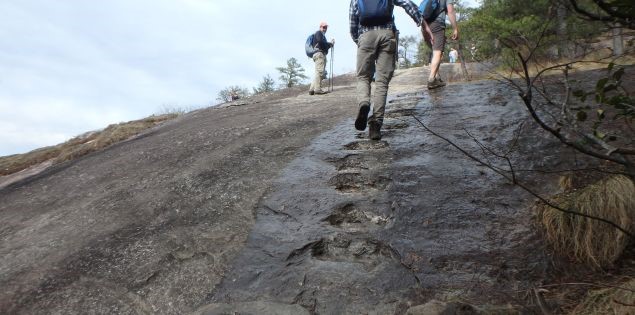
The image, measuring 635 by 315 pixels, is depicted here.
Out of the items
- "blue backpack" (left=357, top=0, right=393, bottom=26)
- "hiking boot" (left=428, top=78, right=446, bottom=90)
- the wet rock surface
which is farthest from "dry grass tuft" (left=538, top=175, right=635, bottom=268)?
"hiking boot" (left=428, top=78, right=446, bottom=90)

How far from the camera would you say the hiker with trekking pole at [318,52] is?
11562 mm

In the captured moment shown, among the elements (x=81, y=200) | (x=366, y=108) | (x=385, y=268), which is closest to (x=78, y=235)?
(x=81, y=200)

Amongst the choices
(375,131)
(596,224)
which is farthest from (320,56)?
(596,224)

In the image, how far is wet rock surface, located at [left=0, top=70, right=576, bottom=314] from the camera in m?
3.26

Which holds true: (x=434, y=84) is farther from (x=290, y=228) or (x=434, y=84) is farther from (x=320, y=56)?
(x=290, y=228)

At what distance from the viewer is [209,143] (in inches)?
279

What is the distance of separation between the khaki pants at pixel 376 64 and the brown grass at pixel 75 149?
6.15m

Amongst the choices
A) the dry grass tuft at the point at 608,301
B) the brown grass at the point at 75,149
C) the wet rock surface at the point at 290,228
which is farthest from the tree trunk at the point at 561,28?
the brown grass at the point at 75,149

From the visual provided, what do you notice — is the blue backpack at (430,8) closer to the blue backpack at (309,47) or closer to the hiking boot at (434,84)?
the hiking boot at (434,84)

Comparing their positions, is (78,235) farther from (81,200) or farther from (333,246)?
(333,246)

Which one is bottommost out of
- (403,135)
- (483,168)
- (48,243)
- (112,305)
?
(112,305)

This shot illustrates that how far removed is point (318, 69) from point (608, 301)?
9.68 metres

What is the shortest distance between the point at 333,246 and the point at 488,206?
57.2 inches

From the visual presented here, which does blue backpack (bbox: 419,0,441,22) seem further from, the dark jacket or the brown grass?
the brown grass
